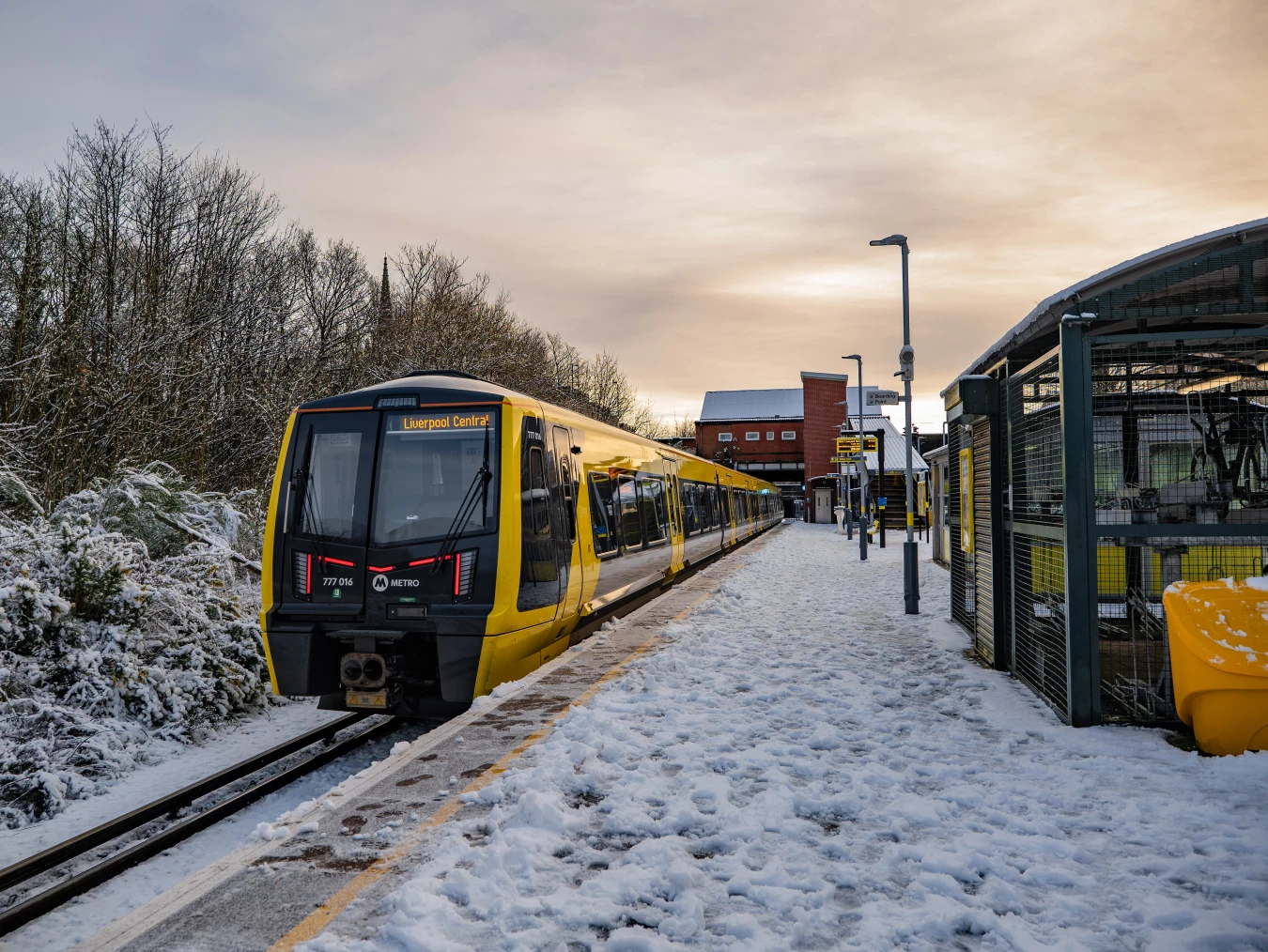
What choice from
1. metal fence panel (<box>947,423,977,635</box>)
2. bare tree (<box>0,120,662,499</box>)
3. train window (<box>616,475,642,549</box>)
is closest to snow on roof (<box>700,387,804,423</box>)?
bare tree (<box>0,120,662,499</box>)

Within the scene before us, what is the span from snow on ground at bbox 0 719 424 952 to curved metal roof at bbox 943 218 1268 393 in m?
5.54

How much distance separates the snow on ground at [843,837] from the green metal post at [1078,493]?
0.71 m

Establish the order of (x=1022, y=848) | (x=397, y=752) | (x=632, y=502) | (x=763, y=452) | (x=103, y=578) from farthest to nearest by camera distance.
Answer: (x=763, y=452), (x=632, y=502), (x=103, y=578), (x=397, y=752), (x=1022, y=848)

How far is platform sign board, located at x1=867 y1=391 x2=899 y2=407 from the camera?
14.5 metres

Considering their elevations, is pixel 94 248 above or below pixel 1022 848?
above

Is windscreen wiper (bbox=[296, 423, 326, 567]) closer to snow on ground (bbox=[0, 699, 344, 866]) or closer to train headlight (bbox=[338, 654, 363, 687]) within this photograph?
train headlight (bbox=[338, 654, 363, 687])

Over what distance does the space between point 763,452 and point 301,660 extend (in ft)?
234

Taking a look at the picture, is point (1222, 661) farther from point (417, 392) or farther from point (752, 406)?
point (752, 406)

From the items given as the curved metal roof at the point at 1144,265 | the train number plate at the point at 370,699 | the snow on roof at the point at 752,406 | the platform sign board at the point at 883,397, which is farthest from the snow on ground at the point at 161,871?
the snow on roof at the point at 752,406

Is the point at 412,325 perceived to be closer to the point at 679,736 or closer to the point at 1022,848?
the point at 679,736

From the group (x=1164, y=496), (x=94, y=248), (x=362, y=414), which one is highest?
(x=94, y=248)

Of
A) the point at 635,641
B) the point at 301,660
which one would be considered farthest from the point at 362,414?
the point at 635,641

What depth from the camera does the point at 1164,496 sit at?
6039 millimetres

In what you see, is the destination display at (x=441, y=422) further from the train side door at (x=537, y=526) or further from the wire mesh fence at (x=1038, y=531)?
the wire mesh fence at (x=1038, y=531)
